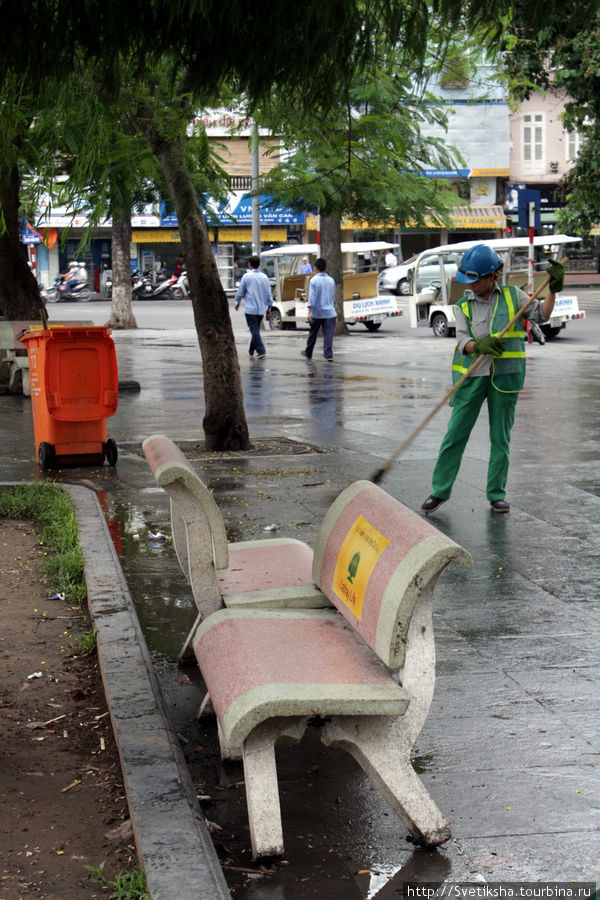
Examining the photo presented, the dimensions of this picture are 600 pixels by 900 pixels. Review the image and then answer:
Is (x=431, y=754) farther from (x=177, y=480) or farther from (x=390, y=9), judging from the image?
(x=390, y=9)

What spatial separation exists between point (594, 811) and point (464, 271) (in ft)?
15.6

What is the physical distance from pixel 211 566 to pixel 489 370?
3916 mm

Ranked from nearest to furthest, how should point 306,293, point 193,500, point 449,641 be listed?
1. point 193,500
2. point 449,641
3. point 306,293

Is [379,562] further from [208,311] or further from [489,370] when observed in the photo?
[208,311]

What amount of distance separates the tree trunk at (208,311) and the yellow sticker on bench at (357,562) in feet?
20.6

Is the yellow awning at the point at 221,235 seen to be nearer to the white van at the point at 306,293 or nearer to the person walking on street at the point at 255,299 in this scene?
the white van at the point at 306,293

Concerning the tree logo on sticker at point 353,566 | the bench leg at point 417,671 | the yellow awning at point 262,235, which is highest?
the yellow awning at point 262,235

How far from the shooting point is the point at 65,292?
51.9 meters

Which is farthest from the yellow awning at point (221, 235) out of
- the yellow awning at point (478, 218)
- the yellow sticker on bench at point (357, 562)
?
the yellow sticker on bench at point (357, 562)

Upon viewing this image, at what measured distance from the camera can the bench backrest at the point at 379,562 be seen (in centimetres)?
334

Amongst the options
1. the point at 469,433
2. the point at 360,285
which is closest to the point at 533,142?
the point at 360,285

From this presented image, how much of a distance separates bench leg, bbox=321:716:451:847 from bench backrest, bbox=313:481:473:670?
20 cm

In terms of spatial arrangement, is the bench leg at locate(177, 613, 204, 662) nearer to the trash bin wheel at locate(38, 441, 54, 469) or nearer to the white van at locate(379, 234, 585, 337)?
the trash bin wheel at locate(38, 441, 54, 469)

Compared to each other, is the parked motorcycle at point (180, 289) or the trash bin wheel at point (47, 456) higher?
the parked motorcycle at point (180, 289)
